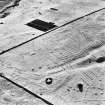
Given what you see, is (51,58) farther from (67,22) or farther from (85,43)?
(67,22)

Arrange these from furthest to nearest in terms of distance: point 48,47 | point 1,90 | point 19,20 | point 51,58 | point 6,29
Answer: point 19,20, point 6,29, point 48,47, point 51,58, point 1,90

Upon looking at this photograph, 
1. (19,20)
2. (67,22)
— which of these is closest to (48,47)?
(67,22)

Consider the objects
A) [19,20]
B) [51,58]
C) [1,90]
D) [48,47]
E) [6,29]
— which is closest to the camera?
[1,90]

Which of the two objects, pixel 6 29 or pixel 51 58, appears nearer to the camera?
pixel 51 58

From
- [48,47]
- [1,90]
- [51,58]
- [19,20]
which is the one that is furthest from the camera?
[19,20]

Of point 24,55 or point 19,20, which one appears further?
point 19,20

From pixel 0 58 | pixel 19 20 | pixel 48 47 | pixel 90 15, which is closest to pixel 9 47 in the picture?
pixel 0 58

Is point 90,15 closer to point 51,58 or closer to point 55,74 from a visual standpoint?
point 51,58
